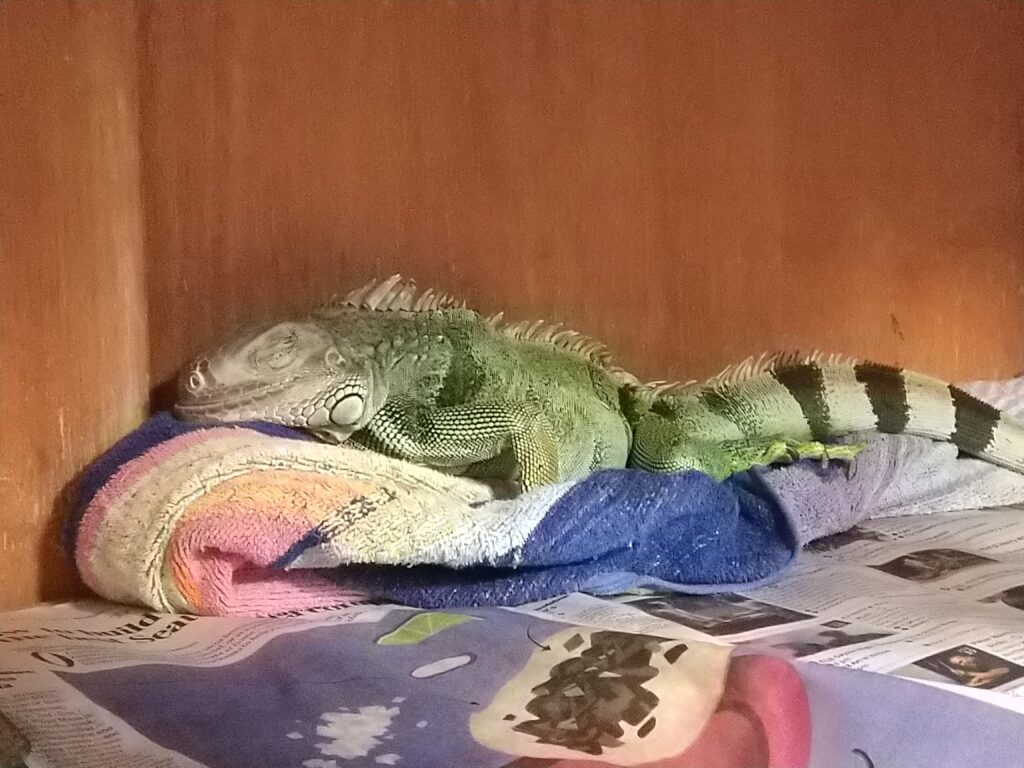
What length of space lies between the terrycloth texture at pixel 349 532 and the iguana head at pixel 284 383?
32 mm

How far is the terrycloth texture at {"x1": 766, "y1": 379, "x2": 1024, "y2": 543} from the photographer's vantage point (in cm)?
149

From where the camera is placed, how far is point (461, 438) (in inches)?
56.7

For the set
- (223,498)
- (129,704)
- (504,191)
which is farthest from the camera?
(504,191)

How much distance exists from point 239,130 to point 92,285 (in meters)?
0.33

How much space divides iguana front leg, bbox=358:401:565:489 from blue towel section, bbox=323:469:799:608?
0.42ft

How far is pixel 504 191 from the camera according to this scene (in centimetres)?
172

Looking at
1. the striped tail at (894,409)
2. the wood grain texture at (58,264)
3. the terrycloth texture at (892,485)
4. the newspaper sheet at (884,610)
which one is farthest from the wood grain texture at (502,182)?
the newspaper sheet at (884,610)

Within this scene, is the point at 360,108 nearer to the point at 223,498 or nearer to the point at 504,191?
the point at 504,191

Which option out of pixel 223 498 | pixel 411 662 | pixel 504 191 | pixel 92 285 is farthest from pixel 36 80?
pixel 411 662

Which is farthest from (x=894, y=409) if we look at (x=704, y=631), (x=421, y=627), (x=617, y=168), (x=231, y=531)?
(x=231, y=531)

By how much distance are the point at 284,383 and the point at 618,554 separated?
49 centimetres

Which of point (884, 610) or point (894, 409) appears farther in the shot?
point (894, 409)

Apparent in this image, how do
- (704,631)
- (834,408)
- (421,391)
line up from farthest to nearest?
1. (834,408)
2. (421,391)
3. (704,631)

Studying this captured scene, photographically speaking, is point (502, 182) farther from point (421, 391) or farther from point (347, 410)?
point (347, 410)
